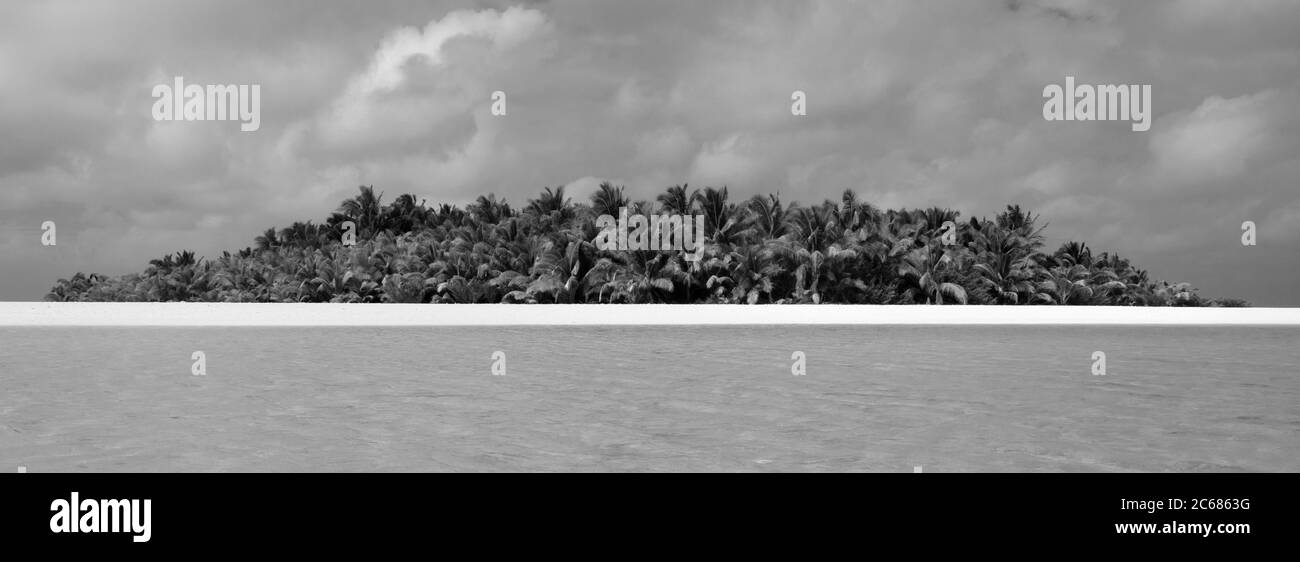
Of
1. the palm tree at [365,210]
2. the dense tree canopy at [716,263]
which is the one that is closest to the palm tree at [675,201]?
the dense tree canopy at [716,263]

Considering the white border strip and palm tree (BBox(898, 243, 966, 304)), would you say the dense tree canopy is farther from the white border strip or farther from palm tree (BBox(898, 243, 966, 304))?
the white border strip

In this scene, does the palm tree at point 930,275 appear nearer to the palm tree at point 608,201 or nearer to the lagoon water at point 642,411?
the palm tree at point 608,201

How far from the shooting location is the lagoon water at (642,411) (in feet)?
20.1

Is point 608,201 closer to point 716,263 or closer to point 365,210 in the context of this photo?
point 716,263

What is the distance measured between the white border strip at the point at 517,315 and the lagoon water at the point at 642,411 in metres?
13.3

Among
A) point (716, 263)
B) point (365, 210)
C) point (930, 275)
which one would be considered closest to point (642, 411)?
point (716, 263)

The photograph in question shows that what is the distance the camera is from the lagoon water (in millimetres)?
6117

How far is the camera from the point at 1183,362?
15.2 m

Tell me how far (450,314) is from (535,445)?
83.0 feet

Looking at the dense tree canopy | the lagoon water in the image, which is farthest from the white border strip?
the lagoon water
